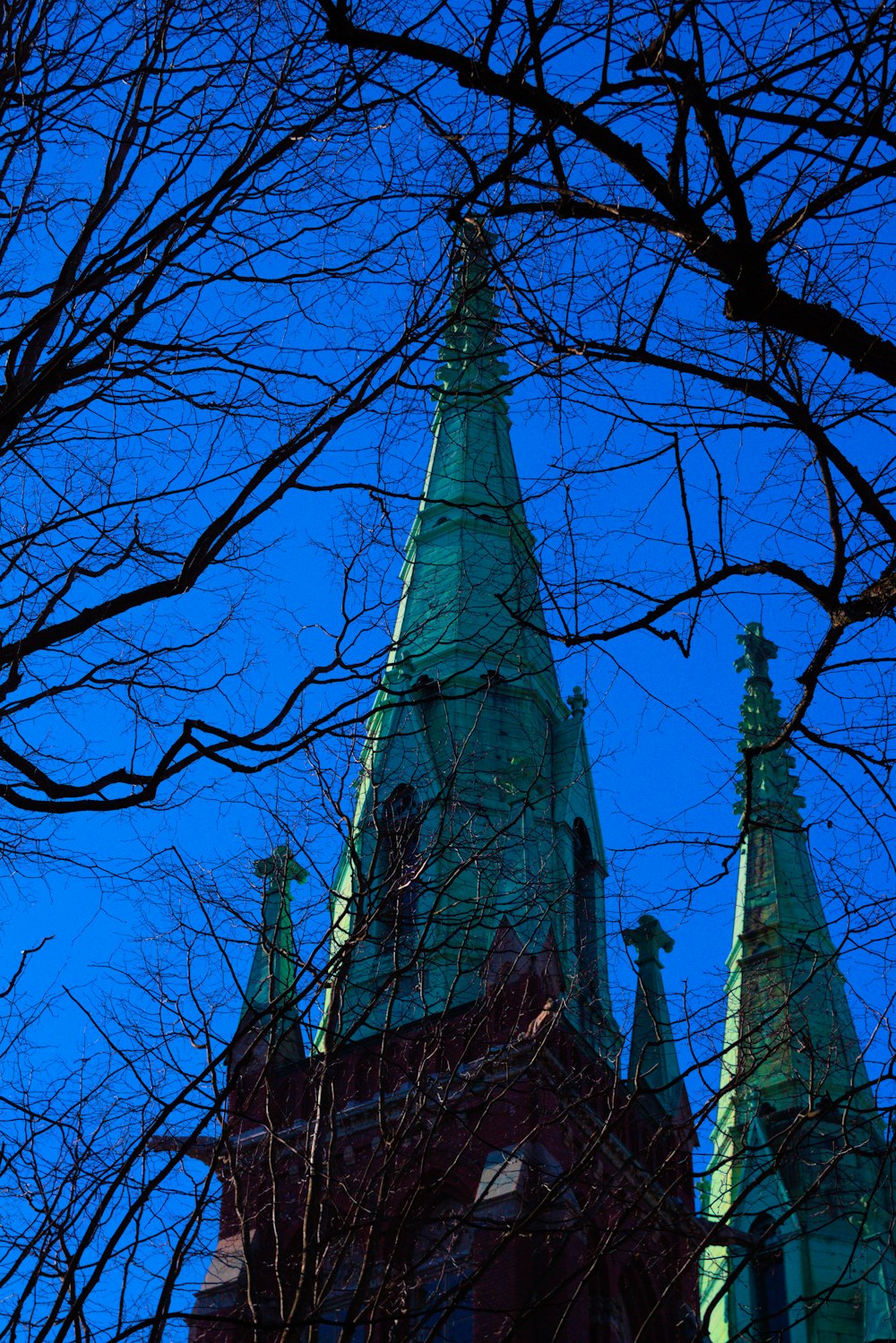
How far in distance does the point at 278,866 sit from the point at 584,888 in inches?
575

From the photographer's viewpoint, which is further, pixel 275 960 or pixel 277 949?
pixel 275 960

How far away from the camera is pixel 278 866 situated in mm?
11648

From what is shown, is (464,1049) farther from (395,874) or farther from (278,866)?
(278,866)

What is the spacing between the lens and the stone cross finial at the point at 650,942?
26.5 m

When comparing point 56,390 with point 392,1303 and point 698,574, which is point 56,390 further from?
point 392,1303

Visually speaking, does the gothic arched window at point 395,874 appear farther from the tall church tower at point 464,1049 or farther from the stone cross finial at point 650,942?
the stone cross finial at point 650,942

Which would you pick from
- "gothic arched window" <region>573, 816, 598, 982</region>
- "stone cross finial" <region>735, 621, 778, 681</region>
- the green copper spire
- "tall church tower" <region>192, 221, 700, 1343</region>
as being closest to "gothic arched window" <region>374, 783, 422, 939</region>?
"tall church tower" <region>192, 221, 700, 1343</region>

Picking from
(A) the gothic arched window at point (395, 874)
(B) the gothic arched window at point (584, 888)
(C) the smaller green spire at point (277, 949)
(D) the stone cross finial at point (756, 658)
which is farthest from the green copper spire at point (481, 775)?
(D) the stone cross finial at point (756, 658)

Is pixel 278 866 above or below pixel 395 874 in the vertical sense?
above

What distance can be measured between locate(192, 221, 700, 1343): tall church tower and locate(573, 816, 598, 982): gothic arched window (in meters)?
0.08

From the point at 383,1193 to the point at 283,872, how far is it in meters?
2.45

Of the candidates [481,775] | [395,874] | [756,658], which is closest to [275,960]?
[395,874]

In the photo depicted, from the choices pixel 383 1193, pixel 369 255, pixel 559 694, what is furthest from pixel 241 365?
pixel 559 694

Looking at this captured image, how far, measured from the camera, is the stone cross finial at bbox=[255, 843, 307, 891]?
11.1m
